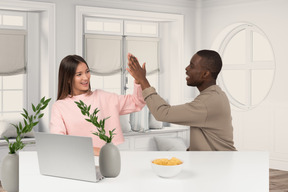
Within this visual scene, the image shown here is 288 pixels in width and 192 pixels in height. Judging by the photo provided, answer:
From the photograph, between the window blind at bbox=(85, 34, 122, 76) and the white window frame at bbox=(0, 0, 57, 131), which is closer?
the white window frame at bbox=(0, 0, 57, 131)

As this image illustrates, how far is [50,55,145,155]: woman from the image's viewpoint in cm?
269

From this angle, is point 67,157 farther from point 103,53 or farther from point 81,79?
point 103,53

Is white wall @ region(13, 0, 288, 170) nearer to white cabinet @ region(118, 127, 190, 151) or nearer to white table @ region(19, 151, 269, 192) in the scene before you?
white cabinet @ region(118, 127, 190, 151)

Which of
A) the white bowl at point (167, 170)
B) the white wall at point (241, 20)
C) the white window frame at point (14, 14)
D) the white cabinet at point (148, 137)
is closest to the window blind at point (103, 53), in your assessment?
the white wall at point (241, 20)

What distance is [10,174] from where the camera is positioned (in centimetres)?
196

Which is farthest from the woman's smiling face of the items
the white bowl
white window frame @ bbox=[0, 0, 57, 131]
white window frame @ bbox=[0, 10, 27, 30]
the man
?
white window frame @ bbox=[0, 10, 27, 30]

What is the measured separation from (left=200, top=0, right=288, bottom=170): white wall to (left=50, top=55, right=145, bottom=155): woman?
4.32 metres

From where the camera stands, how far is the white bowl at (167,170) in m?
1.94

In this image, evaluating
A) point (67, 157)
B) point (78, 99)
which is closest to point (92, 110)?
point (78, 99)

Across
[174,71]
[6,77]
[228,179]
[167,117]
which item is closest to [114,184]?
[228,179]

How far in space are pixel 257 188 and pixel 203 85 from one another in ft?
3.19

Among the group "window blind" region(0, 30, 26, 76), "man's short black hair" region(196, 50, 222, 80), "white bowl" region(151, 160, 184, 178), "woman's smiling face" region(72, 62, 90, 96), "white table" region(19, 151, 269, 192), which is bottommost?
"white table" region(19, 151, 269, 192)

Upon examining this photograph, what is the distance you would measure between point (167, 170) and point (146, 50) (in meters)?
5.83

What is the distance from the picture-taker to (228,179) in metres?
1.98
